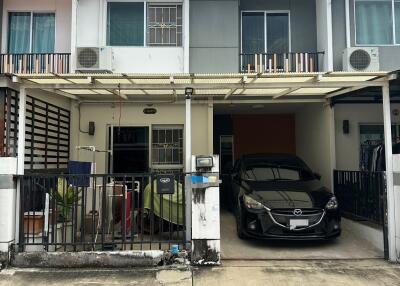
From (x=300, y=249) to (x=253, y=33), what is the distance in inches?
241

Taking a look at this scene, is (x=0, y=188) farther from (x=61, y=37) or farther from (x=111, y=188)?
(x=61, y=37)

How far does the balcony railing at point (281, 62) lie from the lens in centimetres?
988

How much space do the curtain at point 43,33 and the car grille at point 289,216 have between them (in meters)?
7.29

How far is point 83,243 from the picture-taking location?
5.92 meters

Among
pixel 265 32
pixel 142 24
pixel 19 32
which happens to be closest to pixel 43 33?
pixel 19 32

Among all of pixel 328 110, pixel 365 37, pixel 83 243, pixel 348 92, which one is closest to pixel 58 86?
pixel 83 243

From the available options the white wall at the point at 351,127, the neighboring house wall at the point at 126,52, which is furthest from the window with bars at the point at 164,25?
the white wall at the point at 351,127

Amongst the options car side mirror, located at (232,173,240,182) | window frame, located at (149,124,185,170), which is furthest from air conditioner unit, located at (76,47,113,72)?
car side mirror, located at (232,173,240,182)

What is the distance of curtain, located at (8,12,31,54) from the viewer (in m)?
10.3

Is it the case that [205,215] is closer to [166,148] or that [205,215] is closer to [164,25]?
[166,148]

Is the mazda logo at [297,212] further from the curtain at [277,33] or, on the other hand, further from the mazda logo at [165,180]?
the curtain at [277,33]

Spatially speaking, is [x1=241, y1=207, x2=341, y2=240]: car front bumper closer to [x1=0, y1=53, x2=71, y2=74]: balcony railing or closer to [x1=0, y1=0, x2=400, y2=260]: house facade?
[x1=0, y1=0, x2=400, y2=260]: house facade

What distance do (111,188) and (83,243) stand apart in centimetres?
108

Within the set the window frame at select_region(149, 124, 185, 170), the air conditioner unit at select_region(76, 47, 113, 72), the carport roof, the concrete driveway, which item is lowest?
the concrete driveway
